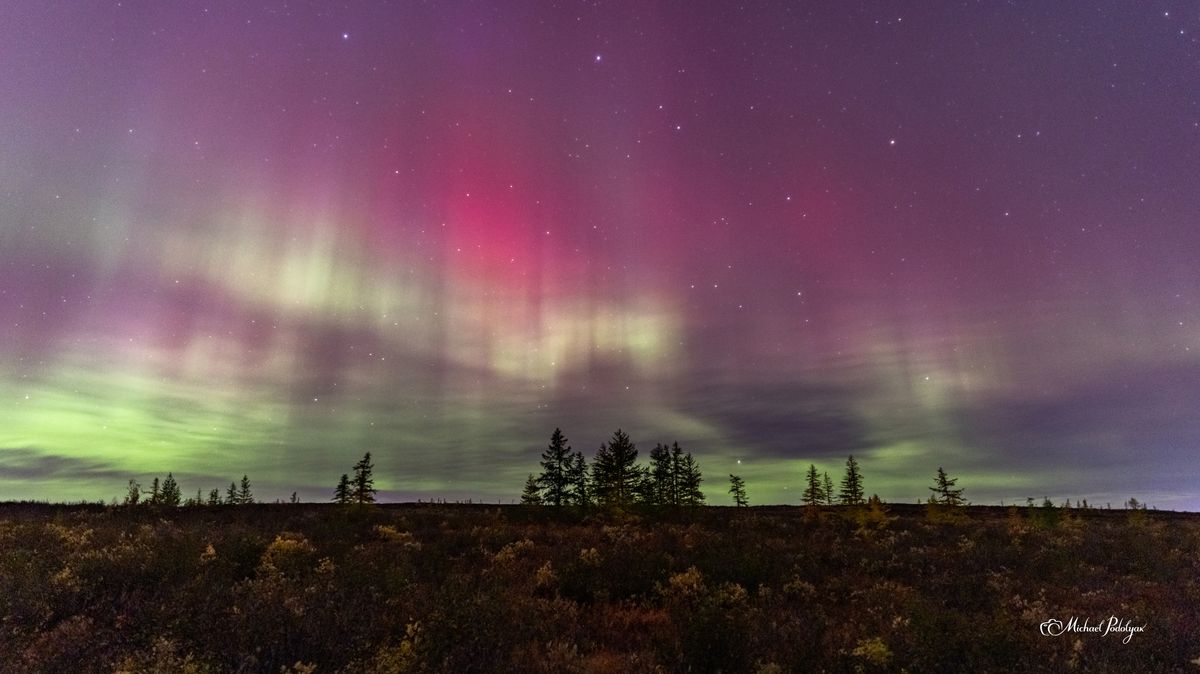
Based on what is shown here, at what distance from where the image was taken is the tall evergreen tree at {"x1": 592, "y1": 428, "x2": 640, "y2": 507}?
65.0 m

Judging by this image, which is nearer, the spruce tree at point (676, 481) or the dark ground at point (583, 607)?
the dark ground at point (583, 607)

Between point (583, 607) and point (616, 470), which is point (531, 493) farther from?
point (583, 607)

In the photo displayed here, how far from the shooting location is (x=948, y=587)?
13570 millimetres

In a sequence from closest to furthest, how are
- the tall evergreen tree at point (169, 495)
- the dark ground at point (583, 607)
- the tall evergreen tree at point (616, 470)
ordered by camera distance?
1. the dark ground at point (583, 607)
2. the tall evergreen tree at point (169, 495)
3. the tall evergreen tree at point (616, 470)

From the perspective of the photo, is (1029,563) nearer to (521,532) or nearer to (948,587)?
(948,587)

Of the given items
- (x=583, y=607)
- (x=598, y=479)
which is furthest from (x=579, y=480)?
(x=583, y=607)

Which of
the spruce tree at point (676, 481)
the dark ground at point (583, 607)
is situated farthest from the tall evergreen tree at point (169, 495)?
the spruce tree at point (676, 481)

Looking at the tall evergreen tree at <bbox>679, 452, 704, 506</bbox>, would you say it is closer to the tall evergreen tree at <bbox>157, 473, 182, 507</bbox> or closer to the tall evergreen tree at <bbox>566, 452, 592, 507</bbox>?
the tall evergreen tree at <bbox>566, 452, 592, 507</bbox>

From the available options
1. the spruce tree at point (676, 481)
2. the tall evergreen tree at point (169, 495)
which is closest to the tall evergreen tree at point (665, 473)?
the spruce tree at point (676, 481)

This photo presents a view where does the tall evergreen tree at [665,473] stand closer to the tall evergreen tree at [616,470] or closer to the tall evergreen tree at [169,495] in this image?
the tall evergreen tree at [616,470]

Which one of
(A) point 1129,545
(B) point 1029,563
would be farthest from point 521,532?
(A) point 1129,545

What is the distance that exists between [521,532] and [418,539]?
4.25m

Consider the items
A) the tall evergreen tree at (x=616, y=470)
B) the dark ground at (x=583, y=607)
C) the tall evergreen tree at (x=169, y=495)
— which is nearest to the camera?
the dark ground at (x=583, y=607)

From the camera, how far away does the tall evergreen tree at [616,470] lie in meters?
65.0
